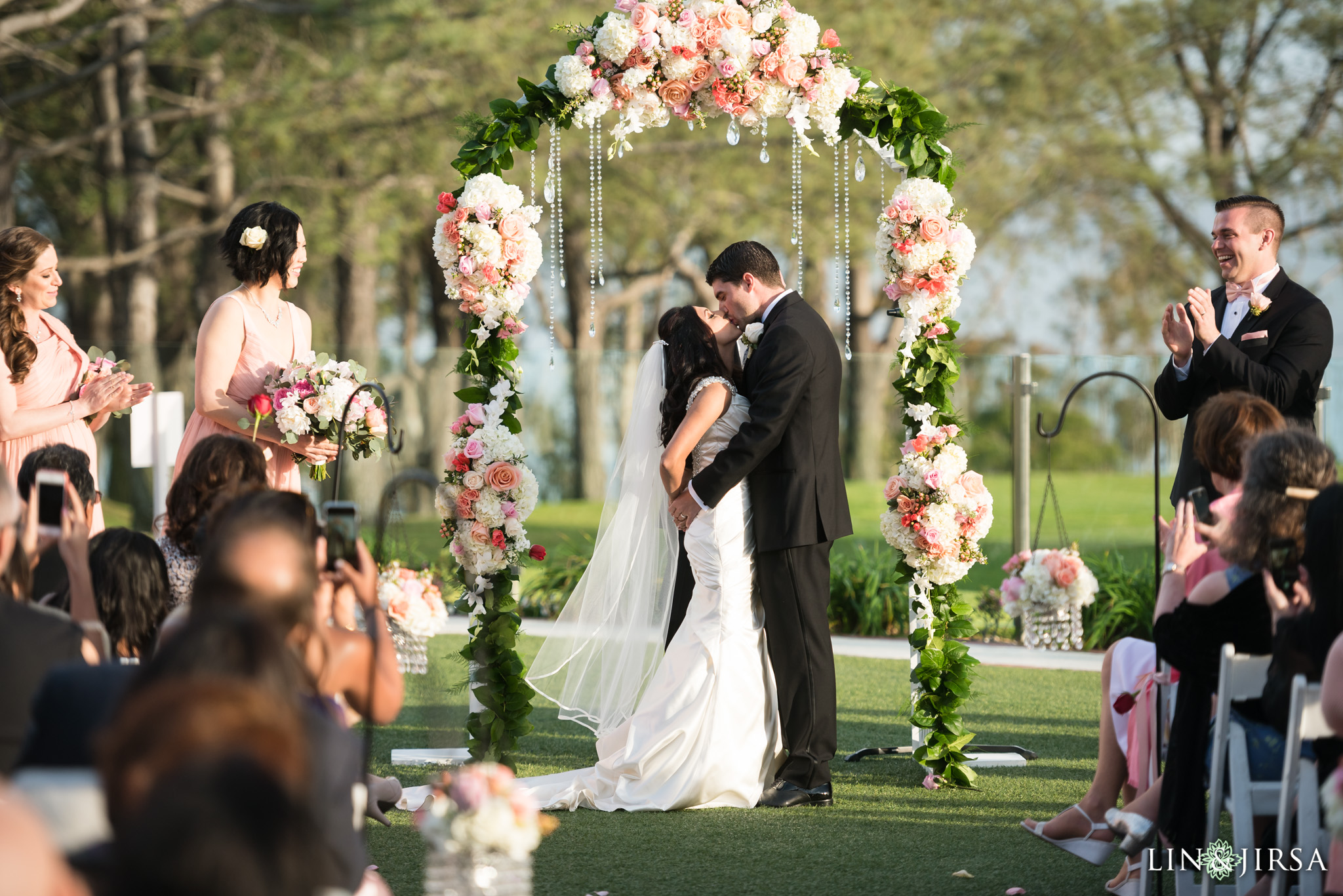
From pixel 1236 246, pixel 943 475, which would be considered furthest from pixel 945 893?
pixel 1236 246

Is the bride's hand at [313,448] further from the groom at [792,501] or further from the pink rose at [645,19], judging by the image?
the pink rose at [645,19]

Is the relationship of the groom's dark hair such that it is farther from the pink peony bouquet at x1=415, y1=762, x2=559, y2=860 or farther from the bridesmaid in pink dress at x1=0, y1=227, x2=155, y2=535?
the pink peony bouquet at x1=415, y1=762, x2=559, y2=860

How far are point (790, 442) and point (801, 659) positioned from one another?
873 mm

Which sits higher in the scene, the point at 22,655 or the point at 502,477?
the point at 502,477

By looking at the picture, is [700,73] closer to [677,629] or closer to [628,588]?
[628,588]

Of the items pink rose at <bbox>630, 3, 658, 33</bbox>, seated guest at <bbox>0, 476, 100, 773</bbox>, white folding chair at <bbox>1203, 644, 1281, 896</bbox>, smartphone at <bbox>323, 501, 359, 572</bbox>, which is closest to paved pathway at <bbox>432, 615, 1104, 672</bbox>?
pink rose at <bbox>630, 3, 658, 33</bbox>

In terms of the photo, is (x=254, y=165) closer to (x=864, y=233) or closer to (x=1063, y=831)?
(x=864, y=233)

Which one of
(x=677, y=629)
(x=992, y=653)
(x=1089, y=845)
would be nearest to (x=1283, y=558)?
(x=1089, y=845)

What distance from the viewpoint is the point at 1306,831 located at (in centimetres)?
321

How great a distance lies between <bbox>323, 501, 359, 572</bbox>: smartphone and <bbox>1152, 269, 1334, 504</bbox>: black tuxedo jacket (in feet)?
10.3

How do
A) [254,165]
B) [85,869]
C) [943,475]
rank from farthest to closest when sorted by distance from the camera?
[254,165], [943,475], [85,869]

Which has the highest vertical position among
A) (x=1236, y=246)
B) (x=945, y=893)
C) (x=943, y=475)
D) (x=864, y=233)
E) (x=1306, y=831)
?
(x=864, y=233)

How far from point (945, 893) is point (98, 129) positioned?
1299 cm

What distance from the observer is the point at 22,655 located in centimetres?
291
